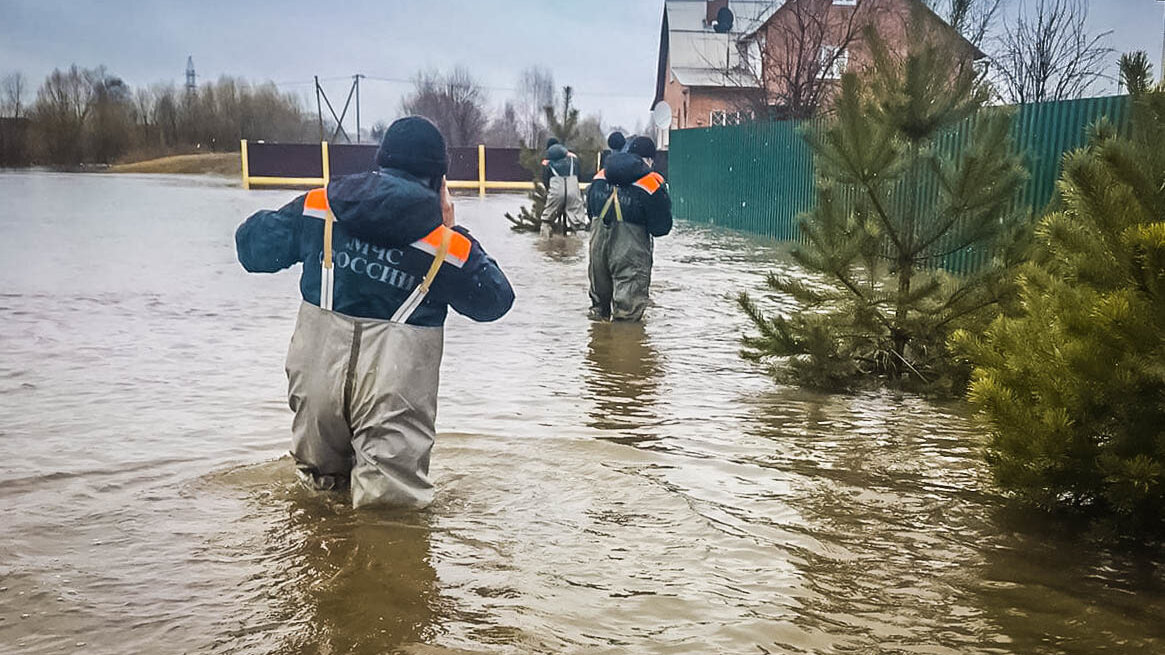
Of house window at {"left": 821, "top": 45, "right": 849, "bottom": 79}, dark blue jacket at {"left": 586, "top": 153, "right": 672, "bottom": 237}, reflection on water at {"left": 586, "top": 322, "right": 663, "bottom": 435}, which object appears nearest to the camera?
reflection on water at {"left": 586, "top": 322, "right": 663, "bottom": 435}

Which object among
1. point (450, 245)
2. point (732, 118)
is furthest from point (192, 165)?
point (450, 245)

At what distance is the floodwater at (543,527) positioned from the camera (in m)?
3.65

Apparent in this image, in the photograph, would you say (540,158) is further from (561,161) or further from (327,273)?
(327,273)

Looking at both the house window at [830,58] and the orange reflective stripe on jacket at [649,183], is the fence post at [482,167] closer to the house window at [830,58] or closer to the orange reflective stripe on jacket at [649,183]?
the house window at [830,58]

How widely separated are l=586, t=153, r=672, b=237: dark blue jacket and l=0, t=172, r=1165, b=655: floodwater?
5.11ft

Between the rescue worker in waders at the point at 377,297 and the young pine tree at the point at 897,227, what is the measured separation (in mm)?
3280

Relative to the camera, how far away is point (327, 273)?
4.41m

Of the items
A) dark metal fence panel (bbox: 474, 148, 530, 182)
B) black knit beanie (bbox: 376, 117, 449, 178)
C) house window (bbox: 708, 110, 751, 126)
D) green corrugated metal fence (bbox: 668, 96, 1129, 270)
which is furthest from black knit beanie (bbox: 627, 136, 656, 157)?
dark metal fence panel (bbox: 474, 148, 530, 182)

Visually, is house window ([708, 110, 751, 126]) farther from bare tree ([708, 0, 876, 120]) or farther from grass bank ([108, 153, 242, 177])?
grass bank ([108, 153, 242, 177])

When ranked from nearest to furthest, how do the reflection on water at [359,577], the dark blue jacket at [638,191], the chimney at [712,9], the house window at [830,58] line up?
the reflection on water at [359,577], the dark blue jacket at [638,191], the house window at [830,58], the chimney at [712,9]

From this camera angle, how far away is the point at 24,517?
468cm

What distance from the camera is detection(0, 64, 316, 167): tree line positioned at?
5653 cm

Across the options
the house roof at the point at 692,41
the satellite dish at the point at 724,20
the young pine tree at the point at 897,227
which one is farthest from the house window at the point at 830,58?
the satellite dish at the point at 724,20

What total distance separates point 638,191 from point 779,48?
858 inches
